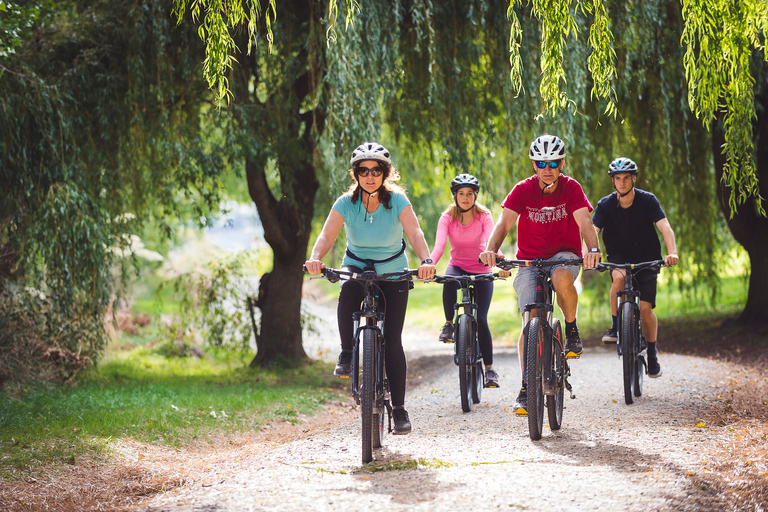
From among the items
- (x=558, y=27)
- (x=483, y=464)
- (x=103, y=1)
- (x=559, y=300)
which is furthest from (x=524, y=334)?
(x=103, y=1)

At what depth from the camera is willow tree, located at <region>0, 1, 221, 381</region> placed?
7656 millimetres

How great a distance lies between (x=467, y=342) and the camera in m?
6.41

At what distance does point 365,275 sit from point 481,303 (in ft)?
7.89

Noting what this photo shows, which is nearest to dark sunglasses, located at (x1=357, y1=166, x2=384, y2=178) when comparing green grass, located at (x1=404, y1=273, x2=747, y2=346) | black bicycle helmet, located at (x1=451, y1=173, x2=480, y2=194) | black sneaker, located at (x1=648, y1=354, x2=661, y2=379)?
black bicycle helmet, located at (x1=451, y1=173, x2=480, y2=194)

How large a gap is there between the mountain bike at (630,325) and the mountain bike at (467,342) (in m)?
1.20

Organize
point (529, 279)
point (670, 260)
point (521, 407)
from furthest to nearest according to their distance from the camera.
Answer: point (670, 260), point (521, 407), point (529, 279)

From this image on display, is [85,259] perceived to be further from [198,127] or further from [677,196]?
[677,196]

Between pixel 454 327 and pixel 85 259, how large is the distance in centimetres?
401

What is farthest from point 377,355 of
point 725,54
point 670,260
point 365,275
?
point 725,54

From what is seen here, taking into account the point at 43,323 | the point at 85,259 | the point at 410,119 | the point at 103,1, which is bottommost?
the point at 43,323

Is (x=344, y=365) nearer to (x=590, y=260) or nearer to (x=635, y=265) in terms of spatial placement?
(x=590, y=260)

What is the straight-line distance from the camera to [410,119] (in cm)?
955

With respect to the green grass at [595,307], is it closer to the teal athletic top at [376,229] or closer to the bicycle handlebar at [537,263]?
the bicycle handlebar at [537,263]

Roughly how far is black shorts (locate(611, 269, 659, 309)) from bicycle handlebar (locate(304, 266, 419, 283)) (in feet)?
9.54
